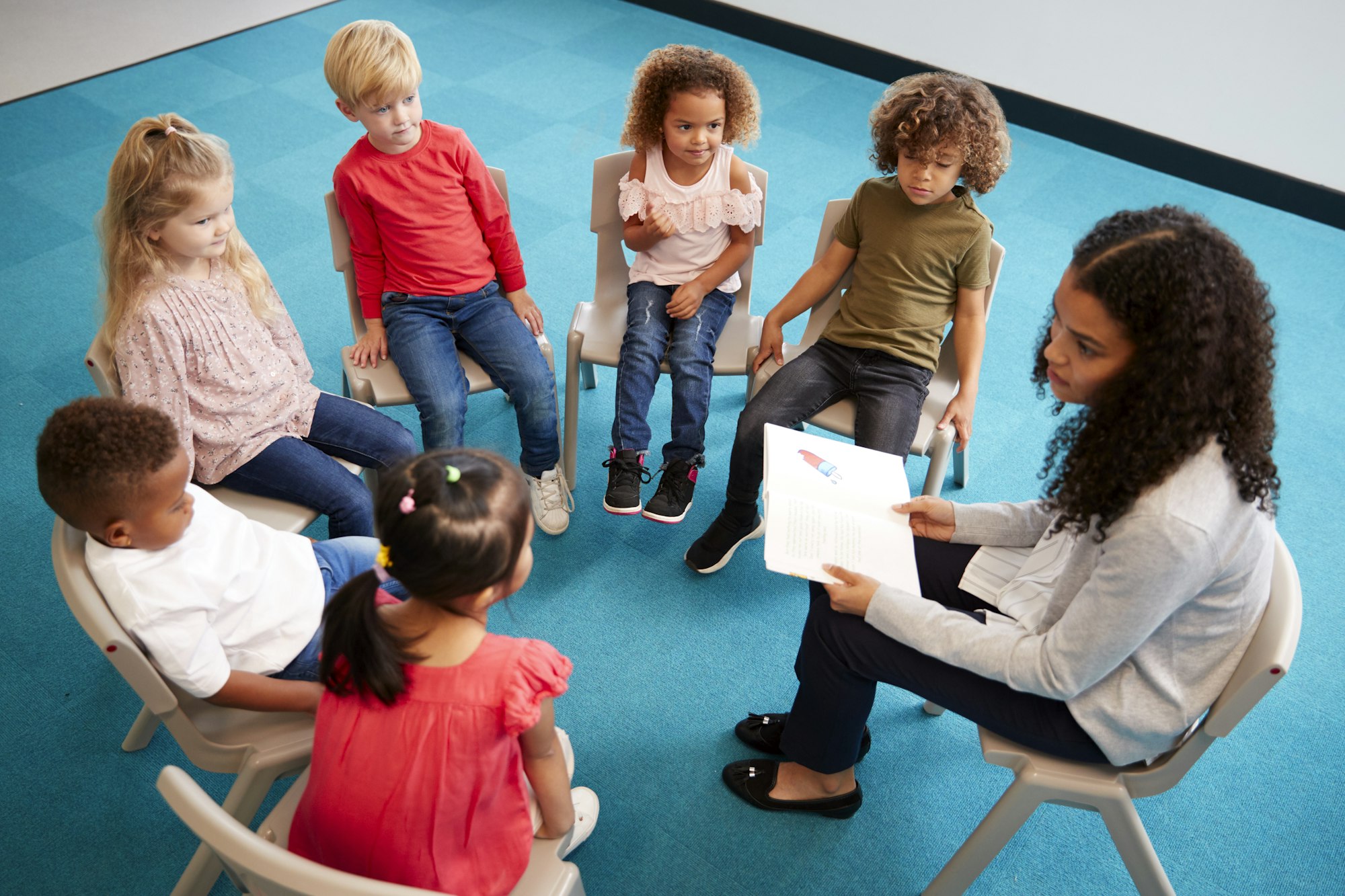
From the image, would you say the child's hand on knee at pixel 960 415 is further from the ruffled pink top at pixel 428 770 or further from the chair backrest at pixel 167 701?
the chair backrest at pixel 167 701

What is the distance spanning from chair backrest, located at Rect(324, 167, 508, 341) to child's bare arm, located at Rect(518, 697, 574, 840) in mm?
1265

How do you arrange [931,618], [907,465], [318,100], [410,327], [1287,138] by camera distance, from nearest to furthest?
1. [931,618]
2. [410,327]
3. [907,465]
4. [1287,138]
5. [318,100]

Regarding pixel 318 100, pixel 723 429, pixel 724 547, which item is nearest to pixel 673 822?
pixel 724 547

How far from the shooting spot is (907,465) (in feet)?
8.21

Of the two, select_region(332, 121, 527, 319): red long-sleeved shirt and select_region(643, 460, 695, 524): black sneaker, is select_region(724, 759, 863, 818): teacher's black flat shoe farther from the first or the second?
select_region(332, 121, 527, 319): red long-sleeved shirt

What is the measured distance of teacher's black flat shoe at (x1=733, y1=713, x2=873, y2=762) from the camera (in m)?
1.80

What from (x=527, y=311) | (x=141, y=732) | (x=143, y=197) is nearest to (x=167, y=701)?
(x=141, y=732)

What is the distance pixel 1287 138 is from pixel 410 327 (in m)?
3.45

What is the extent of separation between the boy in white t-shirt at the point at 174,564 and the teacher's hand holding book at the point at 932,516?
1009 millimetres

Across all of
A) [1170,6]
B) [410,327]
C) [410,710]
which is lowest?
[410,327]

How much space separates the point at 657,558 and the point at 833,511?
710mm

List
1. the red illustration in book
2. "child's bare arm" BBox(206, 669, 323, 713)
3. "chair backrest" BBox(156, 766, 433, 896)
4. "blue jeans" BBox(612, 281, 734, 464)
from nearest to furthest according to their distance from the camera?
"chair backrest" BBox(156, 766, 433, 896) → "child's bare arm" BBox(206, 669, 323, 713) → the red illustration in book → "blue jeans" BBox(612, 281, 734, 464)

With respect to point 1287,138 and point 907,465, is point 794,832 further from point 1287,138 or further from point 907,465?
point 1287,138

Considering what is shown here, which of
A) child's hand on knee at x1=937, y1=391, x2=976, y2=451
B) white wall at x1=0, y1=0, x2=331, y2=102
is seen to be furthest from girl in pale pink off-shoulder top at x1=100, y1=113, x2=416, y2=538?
white wall at x1=0, y1=0, x2=331, y2=102
